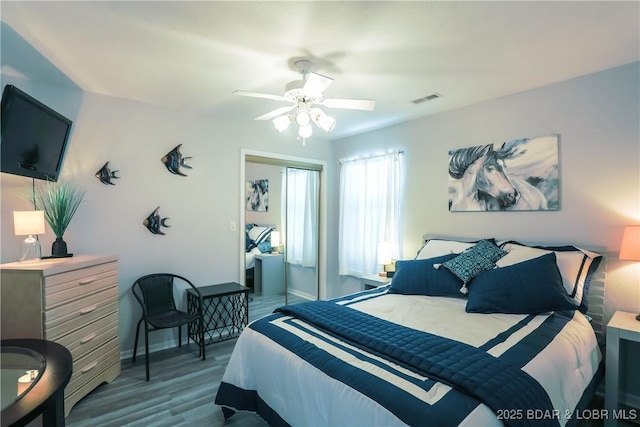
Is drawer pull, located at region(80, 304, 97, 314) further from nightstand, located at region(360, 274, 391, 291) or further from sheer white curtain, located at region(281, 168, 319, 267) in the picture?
nightstand, located at region(360, 274, 391, 291)

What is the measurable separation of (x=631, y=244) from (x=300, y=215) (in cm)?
334

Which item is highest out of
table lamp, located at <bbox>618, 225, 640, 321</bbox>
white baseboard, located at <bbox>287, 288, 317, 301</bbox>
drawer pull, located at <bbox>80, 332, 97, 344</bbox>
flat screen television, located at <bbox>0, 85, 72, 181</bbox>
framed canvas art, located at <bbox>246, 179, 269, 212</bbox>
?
flat screen television, located at <bbox>0, 85, 72, 181</bbox>

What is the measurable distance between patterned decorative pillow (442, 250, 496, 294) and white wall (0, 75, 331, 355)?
7.67ft

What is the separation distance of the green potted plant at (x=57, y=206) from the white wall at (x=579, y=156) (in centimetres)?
347

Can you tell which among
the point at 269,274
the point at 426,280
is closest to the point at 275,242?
the point at 269,274

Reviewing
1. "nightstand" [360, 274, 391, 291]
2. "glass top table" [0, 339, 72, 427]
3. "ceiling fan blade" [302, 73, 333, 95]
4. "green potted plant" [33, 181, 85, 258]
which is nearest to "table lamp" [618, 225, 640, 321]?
"nightstand" [360, 274, 391, 291]

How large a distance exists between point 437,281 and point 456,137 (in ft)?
5.18

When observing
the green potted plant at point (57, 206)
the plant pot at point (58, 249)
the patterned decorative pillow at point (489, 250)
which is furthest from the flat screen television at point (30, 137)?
the patterned decorative pillow at point (489, 250)

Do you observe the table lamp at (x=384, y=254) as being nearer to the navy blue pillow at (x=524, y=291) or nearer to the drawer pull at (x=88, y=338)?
the navy blue pillow at (x=524, y=291)

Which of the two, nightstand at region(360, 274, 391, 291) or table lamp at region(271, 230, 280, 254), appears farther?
table lamp at region(271, 230, 280, 254)

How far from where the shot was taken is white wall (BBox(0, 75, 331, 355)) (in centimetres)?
271

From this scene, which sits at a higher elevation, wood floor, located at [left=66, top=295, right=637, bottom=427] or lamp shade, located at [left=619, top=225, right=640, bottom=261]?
lamp shade, located at [left=619, top=225, right=640, bottom=261]

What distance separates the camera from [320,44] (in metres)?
1.97

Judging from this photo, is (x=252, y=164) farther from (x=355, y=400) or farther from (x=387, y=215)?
(x=355, y=400)
